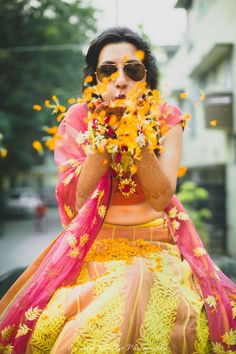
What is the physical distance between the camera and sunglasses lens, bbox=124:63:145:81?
2.26 meters

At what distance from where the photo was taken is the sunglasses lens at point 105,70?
7.48 feet

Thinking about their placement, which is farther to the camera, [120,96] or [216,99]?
[216,99]

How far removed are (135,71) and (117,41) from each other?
0.74 ft

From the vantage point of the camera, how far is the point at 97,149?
1984mm

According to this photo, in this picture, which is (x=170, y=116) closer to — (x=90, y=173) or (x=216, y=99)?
(x=90, y=173)

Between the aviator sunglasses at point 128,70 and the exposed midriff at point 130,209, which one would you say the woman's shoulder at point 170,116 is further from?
the exposed midriff at point 130,209

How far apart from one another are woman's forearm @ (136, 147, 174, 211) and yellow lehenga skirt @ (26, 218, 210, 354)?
0.86 ft

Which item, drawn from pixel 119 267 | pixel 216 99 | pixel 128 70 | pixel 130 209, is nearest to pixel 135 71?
pixel 128 70

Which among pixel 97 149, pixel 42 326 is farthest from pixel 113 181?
pixel 42 326

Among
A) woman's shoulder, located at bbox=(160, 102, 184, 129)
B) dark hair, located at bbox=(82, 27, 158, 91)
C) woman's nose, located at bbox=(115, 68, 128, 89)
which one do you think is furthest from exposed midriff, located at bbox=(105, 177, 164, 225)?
dark hair, located at bbox=(82, 27, 158, 91)

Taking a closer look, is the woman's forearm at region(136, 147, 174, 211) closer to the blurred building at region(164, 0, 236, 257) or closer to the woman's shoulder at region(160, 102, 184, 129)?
the woman's shoulder at region(160, 102, 184, 129)

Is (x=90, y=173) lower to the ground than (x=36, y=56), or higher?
lower

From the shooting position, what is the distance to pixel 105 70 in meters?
2.29

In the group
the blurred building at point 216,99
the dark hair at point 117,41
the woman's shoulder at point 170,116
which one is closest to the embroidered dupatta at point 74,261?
the woman's shoulder at point 170,116
